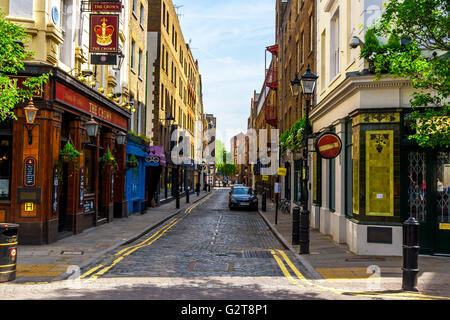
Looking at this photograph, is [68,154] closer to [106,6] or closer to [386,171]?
[106,6]

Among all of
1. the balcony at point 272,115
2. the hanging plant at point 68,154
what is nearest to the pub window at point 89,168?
the hanging plant at point 68,154

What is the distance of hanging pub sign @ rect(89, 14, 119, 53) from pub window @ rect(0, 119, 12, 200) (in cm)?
467

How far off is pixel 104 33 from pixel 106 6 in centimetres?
98

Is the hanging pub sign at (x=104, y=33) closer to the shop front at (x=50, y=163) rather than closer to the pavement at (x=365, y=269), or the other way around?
the shop front at (x=50, y=163)

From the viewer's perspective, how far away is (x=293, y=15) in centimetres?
2856

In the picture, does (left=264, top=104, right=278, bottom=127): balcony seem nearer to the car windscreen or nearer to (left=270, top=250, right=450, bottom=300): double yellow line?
the car windscreen

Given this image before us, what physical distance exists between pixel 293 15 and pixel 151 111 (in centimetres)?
1181

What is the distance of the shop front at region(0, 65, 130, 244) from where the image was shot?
12.8 metres

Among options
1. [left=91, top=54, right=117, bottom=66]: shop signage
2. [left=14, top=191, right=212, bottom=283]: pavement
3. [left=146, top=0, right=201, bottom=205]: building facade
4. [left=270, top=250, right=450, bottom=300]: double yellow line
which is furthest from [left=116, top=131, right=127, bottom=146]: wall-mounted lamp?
[left=270, top=250, right=450, bottom=300]: double yellow line

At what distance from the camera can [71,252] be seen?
1184 centimetres

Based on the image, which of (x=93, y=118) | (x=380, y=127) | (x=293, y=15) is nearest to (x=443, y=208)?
(x=380, y=127)

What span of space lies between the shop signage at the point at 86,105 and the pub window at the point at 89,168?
144 cm

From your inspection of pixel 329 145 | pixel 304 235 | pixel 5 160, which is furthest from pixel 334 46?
pixel 5 160

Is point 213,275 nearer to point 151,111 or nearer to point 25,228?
point 25,228
